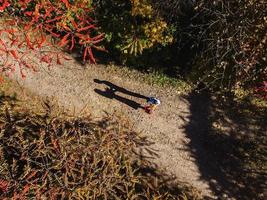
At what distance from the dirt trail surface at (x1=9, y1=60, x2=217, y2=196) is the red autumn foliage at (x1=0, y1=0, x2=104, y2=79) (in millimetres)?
758

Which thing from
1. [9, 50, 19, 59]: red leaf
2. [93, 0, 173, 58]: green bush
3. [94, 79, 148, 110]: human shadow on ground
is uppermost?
[93, 0, 173, 58]: green bush

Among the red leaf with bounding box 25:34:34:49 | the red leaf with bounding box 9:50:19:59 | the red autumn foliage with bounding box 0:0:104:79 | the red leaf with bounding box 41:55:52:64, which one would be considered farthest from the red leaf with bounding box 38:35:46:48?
the red leaf with bounding box 9:50:19:59

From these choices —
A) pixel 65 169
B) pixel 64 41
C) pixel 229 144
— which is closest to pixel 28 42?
pixel 64 41

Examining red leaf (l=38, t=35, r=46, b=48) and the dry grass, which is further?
red leaf (l=38, t=35, r=46, b=48)

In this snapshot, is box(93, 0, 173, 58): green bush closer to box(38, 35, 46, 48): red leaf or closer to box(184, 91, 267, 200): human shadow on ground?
box(38, 35, 46, 48): red leaf

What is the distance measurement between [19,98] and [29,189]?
275 inches

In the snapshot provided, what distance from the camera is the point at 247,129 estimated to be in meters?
18.7

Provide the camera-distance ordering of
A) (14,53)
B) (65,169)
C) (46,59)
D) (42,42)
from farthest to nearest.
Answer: (42,42)
(46,59)
(14,53)
(65,169)

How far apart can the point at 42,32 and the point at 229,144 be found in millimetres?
11013

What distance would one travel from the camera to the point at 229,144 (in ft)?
59.8

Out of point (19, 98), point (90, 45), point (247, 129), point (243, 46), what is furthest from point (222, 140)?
point (19, 98)

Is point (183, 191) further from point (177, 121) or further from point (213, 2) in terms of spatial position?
point (213, 2)

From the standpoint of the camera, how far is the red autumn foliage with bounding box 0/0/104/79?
64.7 feet

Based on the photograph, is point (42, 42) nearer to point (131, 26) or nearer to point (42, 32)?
point (42, 32)
